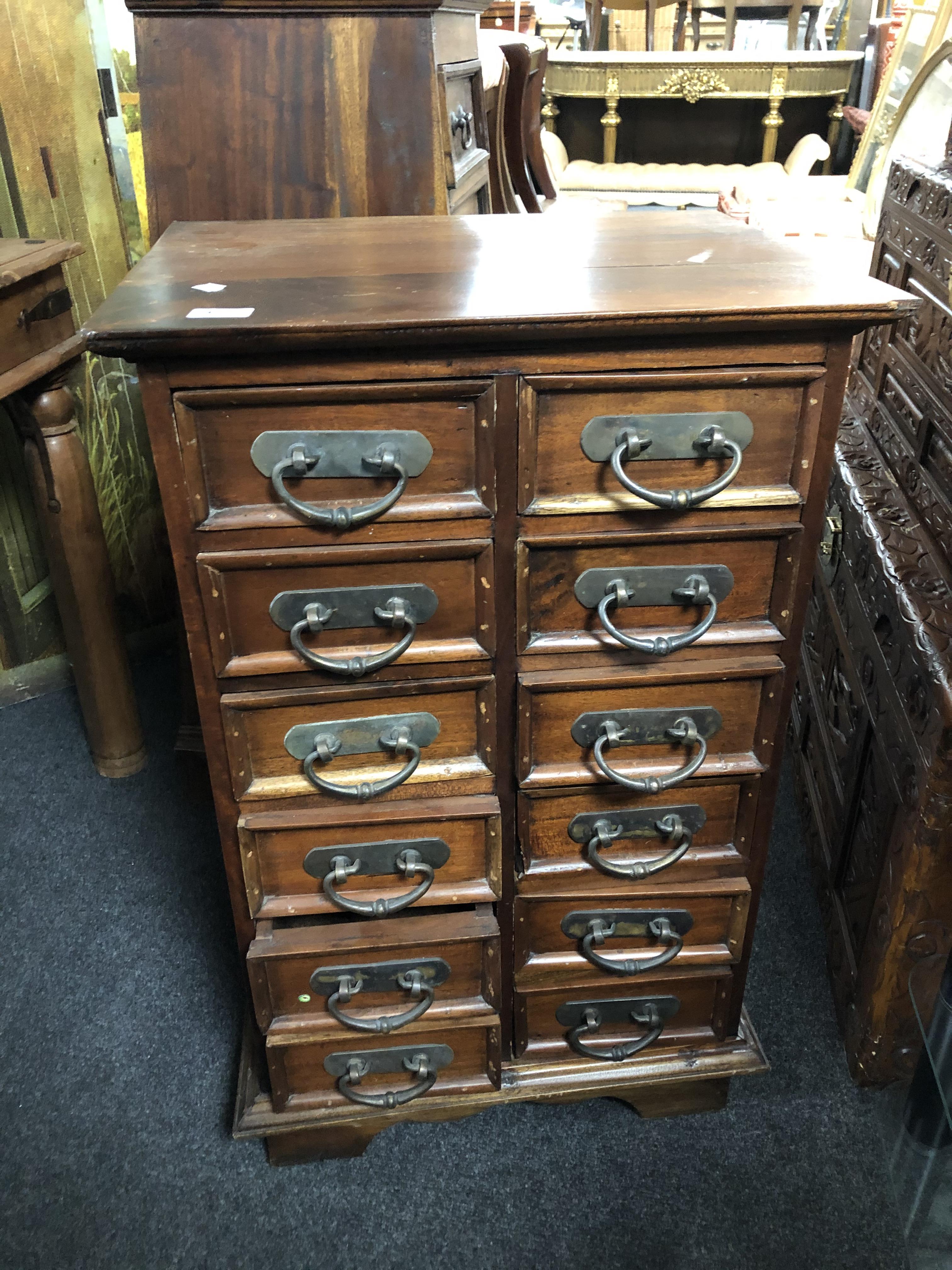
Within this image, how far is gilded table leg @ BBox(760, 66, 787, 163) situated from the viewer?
4781 mm

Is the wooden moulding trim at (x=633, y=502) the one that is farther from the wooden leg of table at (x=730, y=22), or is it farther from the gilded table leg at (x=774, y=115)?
the wooden leg of table at (x=730, y=22)

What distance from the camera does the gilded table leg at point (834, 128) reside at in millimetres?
4855

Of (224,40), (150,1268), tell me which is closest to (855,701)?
(150,1268)

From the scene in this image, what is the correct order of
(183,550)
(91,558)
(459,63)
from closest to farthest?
(183,550) < (459,63) < (91,558)

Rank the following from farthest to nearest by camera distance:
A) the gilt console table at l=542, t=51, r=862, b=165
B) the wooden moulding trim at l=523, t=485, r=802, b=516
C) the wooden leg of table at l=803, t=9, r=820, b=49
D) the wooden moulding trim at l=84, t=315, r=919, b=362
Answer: the wooden leg of table at l=803, t=9, r=820, b=49, the gilt console table at l=542, t=51, r=862, b=165, the wooden moulding trim at l=523, t=485, r=802, b=516, the wooden moulding trim at l=84, t=315, r=919, b=362

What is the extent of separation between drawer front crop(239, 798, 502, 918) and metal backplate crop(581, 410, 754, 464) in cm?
41

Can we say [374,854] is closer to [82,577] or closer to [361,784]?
[361,784]

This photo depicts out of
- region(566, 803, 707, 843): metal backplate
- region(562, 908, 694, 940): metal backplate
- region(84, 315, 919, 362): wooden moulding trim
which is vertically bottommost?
region(562, 908, 694, 940): metal backplate

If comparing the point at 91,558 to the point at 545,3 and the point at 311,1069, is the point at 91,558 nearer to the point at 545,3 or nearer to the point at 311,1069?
the point at 311,1069

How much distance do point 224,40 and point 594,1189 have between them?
169 centimetres

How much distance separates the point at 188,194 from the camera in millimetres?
1502

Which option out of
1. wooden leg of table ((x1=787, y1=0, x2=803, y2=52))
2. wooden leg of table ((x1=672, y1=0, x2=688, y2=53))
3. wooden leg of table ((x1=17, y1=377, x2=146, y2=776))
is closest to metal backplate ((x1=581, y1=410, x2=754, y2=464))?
wooden leg of table ((x1=17, y1=377, x2=146, y2=776))

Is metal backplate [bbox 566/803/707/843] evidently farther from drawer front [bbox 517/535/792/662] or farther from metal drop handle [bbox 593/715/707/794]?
drawer front [bbox 517/535/792/662]

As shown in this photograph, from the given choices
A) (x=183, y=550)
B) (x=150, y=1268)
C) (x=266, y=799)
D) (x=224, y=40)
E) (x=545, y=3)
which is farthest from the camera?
(x=545, y=3)
